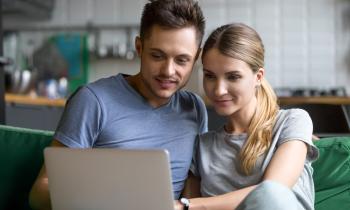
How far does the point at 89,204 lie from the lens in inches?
39.4

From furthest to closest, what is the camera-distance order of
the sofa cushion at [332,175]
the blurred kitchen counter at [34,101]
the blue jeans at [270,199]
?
the blurred kitchen counter at [34,101]
the sofa cushion at [332,175]
the blue jeans at [270,199]

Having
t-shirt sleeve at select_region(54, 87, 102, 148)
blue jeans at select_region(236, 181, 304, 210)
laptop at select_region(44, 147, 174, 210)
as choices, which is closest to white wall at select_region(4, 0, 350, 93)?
t-shirt sleeve at select_region(54, 87, 102, 148)

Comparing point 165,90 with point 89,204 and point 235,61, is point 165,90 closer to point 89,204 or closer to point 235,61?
point 235,61

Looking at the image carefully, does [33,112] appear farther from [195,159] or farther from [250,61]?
[250,61]

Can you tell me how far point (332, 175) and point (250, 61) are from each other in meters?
0.40

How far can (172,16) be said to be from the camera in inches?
47.9

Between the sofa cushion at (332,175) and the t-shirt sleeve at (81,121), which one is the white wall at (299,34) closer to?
the sofa cushion at (332,175)

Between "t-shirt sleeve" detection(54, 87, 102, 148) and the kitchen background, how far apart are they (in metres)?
2.24

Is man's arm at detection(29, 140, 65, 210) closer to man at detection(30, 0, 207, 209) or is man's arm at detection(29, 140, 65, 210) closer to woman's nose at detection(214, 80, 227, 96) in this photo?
man at detection(30, 0, 207, 209)

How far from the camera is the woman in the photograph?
1133 millimetres

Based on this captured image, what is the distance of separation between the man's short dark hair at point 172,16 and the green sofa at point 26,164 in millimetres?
469

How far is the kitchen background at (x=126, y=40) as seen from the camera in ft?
12.5

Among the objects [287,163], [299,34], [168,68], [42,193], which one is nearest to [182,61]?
[168,68]

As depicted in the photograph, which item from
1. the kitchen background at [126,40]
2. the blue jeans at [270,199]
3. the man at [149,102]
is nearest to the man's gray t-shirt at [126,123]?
the man at [149,102]
